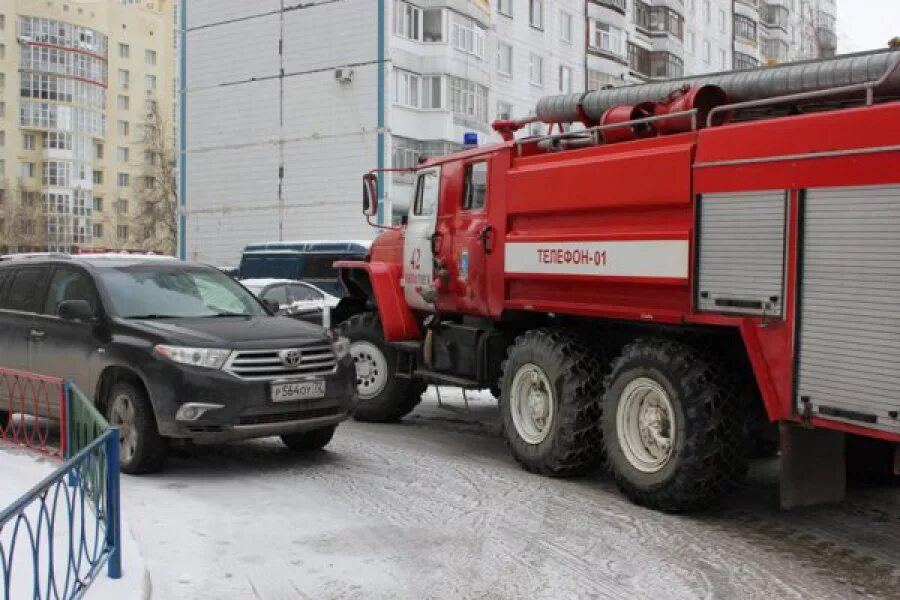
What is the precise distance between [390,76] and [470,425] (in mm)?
27243

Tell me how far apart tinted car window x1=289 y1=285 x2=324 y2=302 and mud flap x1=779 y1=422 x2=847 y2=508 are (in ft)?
41.0

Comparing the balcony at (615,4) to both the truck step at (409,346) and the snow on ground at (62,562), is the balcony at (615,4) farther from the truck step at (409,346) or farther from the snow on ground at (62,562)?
the snow on ground at (62,562)

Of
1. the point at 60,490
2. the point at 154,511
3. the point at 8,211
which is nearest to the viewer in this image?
the point at 60,490

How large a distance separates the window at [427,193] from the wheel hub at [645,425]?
3.43m

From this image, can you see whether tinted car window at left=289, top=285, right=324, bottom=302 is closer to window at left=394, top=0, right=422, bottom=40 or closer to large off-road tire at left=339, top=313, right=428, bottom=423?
large off-road tire at left=339, top=313, right=428, bottom=423

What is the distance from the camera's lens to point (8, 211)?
234ft

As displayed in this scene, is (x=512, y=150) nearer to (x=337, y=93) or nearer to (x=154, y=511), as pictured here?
(x=154, y=511)

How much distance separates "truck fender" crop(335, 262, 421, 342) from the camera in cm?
1026

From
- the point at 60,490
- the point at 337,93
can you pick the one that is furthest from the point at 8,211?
the point at 60,490

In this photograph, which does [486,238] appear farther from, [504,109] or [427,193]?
[504,109]

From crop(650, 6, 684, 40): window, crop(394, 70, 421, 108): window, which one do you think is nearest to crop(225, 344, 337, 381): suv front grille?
crop(394, 70, 421, 108): window

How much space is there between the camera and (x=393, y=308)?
10297 mm

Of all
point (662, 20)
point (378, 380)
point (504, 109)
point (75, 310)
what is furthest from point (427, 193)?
point (662, 20)

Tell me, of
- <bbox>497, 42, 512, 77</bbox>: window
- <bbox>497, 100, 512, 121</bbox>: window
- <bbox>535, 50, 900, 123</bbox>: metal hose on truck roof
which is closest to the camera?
<bbox>535, 50, 900, 123</bbox>: metal hose on truck roof
